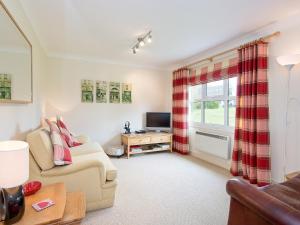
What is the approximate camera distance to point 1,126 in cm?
150

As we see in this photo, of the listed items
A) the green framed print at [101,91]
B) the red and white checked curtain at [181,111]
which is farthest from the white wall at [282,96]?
the green framed print at [101,91]

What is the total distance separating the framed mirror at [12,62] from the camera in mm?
1523

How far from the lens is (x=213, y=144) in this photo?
11.8 ft

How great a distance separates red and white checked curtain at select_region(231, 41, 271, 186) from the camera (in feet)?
8.50

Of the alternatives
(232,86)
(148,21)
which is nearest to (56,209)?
(148,21)

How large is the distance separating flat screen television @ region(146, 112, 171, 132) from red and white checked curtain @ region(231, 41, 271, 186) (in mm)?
1958

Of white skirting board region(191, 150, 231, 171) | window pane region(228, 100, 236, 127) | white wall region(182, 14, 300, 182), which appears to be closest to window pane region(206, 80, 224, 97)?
window pane region(228, 100, 236, 127)

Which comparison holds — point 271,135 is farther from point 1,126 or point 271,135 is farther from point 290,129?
point 1,126

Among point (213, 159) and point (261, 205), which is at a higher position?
point (261, 205)

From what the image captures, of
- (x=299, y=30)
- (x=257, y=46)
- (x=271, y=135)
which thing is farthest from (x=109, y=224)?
(x=299, y=30)

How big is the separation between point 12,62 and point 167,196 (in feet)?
7.32

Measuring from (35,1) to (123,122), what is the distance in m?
3.02

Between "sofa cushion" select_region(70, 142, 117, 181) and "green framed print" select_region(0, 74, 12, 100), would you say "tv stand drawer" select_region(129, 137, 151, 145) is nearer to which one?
"sofa cushion" select_region(70, 142, 117, 181)

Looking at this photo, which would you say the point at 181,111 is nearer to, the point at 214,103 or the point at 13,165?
the point at 214,103
